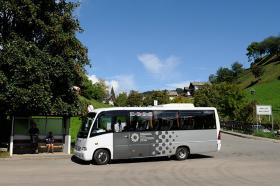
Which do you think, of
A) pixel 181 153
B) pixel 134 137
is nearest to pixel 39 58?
pixel 134 137

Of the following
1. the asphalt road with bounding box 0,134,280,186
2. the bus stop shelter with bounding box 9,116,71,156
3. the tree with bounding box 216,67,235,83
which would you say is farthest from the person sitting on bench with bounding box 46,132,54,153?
the tree with bounding box 216,67,235,83

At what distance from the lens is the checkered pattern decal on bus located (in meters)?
21.8

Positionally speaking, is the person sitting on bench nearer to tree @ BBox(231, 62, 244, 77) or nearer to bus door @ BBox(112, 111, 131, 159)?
bus door @ BBox(112, 111, 131, 159)

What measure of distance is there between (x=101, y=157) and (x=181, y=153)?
4.52 m

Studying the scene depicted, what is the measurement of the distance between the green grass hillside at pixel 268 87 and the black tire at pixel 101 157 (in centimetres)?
4867

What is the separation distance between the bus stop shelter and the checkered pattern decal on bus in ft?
18.8

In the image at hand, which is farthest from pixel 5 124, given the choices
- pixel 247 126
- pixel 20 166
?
pixel 247 126

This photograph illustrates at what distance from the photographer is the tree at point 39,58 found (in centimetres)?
2259

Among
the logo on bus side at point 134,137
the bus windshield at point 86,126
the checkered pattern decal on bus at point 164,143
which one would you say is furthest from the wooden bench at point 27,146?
the checkered pattern decal on bus at point 164,143

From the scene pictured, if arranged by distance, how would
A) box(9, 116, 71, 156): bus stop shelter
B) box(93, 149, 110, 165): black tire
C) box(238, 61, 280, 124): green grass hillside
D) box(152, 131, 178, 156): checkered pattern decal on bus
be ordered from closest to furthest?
box(93, 149, 110, 165): black tire → box(152, 131, 178, 156): checkered pattern decal on bus → box(9, 116, 71, 156): bus stop shelter → box(238, 61, 280, 124): green grass hillside

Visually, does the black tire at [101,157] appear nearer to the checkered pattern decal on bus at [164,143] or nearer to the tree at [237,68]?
the checkered pattern decal on bus at [164,143]

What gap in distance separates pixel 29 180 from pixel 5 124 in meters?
13.3

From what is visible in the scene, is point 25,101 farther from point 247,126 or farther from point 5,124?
point 247,126

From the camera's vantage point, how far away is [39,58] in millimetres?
23391
